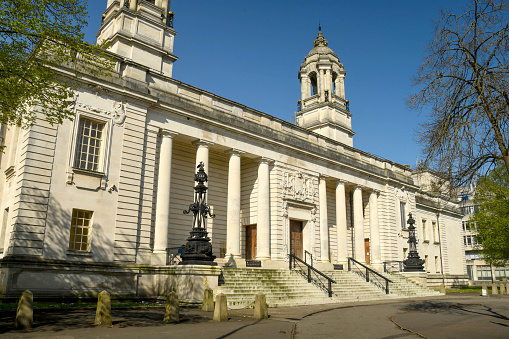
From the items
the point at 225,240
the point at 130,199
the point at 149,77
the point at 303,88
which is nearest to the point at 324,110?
the point at 303,88

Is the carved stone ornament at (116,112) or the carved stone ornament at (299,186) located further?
the carved stone ornament at (299,186)

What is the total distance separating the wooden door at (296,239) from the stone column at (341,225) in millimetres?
3780

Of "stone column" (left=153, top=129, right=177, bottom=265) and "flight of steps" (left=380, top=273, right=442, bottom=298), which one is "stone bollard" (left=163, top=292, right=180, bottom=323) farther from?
"flight of steps" (left=380, top=273, right=442, bottom=298)

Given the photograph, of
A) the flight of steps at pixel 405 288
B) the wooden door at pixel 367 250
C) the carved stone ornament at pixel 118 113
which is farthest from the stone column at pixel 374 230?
the carved stone ornament at pixel 118 113

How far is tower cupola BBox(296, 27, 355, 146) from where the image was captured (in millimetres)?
35062

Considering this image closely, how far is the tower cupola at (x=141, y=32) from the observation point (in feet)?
77.6

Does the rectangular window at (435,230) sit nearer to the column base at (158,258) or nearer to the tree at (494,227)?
the tree at (494,227)

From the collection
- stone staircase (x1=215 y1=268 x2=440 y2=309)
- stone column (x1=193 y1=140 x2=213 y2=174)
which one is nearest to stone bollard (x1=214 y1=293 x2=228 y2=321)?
stone staircase (x1=215 y1=268 x2=440 y2=309)

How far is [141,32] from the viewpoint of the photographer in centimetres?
2438

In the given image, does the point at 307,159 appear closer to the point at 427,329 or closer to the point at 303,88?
the point at 303,88

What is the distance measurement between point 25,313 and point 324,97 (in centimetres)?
2995

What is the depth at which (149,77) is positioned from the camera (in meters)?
21.2

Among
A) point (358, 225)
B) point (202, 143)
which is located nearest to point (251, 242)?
point (202, 143)

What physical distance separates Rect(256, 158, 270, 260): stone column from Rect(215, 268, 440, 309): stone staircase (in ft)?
6.36
